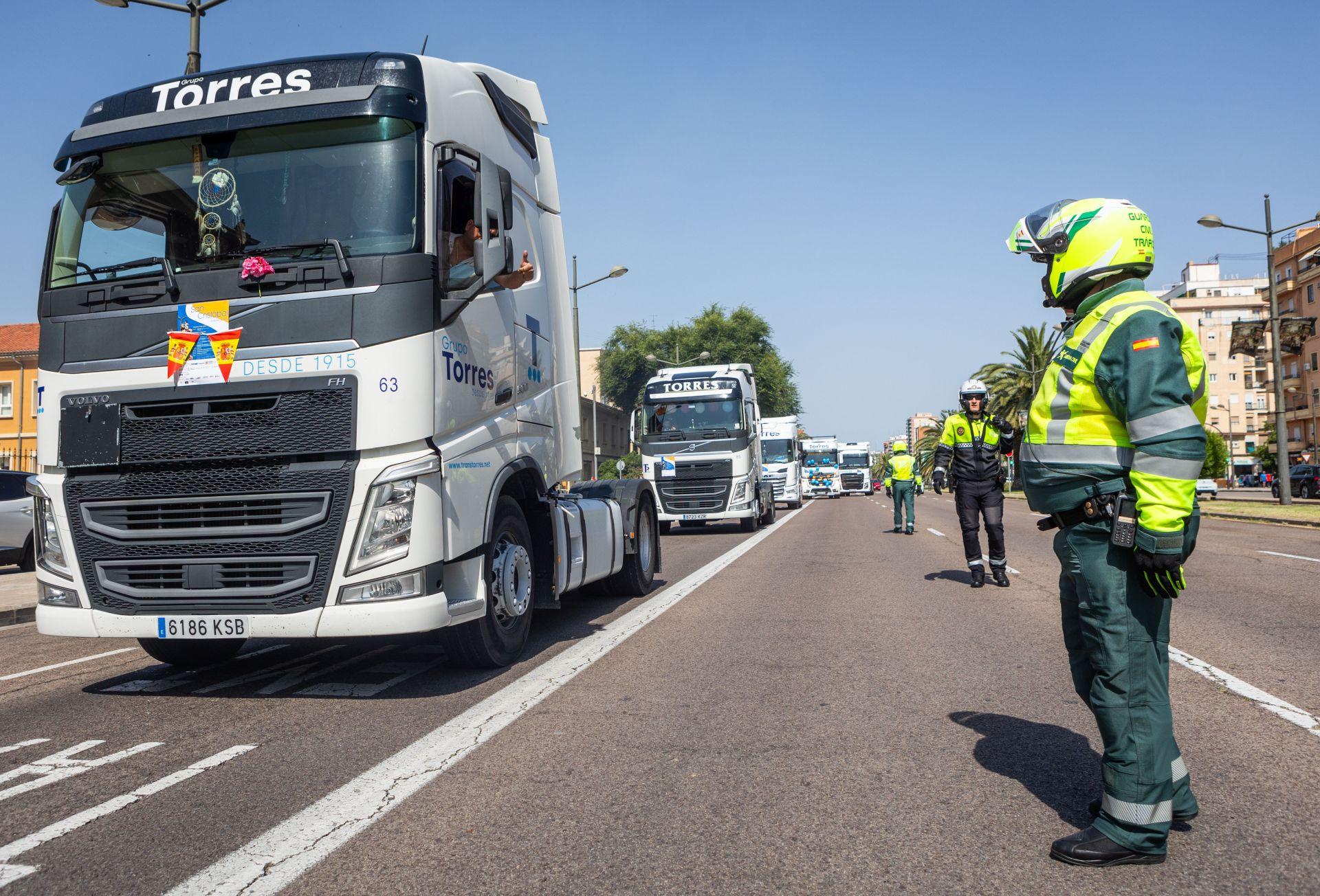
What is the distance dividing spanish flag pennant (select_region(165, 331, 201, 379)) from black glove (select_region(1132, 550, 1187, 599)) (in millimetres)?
4505

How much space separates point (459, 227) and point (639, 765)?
3074 mm

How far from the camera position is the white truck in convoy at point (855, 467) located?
192ft

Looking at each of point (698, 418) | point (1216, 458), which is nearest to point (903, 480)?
point (698, 418)

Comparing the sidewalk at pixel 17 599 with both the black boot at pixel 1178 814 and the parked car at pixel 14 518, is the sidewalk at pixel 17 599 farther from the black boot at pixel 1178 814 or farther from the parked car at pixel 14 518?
the black boot at pixel 1178 814

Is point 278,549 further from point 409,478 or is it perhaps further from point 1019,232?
point 1019,232

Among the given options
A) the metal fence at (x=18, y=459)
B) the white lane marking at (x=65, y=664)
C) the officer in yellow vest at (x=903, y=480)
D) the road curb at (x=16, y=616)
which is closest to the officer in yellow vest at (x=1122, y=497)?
the white lane marking at (x=65, y=664)

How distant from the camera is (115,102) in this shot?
590 centimetres

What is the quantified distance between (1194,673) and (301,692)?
201 inches

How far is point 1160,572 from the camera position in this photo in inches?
122

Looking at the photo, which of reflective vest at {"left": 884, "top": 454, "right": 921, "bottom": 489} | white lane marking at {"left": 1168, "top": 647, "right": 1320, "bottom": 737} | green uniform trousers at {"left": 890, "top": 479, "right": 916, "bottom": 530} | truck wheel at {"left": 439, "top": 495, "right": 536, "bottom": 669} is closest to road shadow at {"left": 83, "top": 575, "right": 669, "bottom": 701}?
truck wheel at {"left": 439, "top": 495, "right": 536, "bottom": 669}

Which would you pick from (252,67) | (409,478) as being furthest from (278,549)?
(252,67)

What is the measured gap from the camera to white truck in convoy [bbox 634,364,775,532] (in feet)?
66.4

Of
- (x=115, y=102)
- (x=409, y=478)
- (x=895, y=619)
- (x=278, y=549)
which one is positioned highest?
Answer: (x=115, y=102)

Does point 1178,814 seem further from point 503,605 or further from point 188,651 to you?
point 188,651
